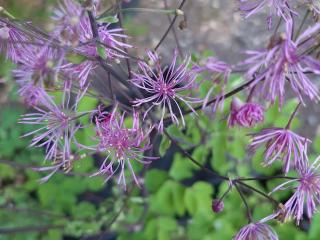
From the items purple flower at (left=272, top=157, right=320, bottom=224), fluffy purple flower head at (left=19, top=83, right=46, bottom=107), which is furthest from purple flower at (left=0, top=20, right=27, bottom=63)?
purple flower at (left=272, top=157, right=320, bottom=224)

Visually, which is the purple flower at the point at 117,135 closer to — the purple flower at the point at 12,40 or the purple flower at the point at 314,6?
the purple flower at the point at 12,40

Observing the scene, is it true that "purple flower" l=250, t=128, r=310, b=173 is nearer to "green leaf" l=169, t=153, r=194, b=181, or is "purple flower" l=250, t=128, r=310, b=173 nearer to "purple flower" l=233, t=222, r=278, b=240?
"purple flower" l=233, t=222, r=278, b=240

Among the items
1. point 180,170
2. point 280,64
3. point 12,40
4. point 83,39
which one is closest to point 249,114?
point 280,64

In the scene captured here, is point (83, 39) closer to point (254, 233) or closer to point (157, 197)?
point (254, 233)

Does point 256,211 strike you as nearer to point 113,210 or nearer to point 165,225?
point 165,225

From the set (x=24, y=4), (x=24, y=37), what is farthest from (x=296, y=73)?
(x=24, y=4)
